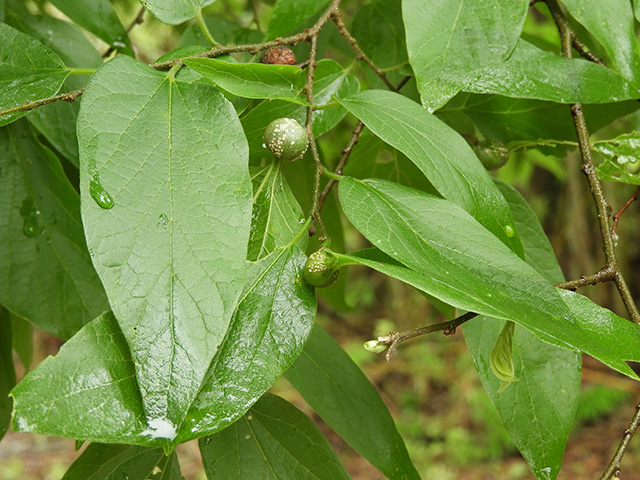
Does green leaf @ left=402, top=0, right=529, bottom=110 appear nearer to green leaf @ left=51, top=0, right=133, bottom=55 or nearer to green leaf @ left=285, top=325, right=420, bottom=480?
green leaf @ left=285, top=325, right=420, bottom=480

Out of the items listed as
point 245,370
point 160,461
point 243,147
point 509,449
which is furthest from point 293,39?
point 509,449

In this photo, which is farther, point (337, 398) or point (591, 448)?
point (591, 448)

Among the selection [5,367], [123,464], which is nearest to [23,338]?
[5,367]

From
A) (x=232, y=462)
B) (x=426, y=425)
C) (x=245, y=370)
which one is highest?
(x=245, y=370)

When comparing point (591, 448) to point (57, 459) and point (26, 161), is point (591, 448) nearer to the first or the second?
point (57, 459)

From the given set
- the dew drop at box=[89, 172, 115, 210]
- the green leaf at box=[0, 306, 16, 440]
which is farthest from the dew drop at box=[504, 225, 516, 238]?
the green leaf at box=[0, 306, 16, 440]

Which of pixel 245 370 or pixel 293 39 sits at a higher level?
pixel 293 39

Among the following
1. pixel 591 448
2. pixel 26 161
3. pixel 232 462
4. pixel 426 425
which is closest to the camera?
pixel 232 462
